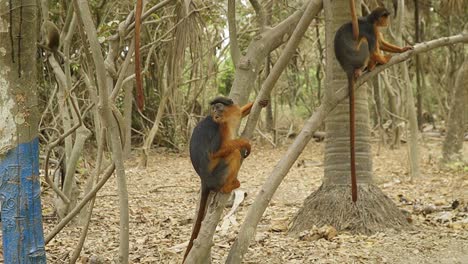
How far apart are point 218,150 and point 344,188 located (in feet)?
7.46

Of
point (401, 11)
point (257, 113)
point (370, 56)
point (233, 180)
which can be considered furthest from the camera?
point (401, 11)

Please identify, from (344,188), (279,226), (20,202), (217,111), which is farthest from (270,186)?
(279,226)

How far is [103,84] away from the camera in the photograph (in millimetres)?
3240

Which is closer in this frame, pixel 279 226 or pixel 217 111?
pixel 217 111

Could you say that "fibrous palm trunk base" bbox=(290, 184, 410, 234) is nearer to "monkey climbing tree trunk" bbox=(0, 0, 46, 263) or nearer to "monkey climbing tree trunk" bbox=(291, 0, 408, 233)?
"monkey climbing tree trunk" bbox=(291, 0, 408, 233)

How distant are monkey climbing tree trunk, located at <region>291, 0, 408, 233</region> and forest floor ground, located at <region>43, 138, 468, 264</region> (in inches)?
6.9

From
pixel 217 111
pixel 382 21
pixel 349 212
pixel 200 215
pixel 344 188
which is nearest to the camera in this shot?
pixel 200 215

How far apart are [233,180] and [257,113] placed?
0.67 meters

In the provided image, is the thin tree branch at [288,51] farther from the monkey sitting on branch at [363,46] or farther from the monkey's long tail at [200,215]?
the monkey sitting on branch at [363,46]

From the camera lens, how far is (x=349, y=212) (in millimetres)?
5691

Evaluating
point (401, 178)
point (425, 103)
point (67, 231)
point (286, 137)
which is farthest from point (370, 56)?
point (425, 103)

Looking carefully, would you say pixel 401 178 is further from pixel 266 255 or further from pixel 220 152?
pixel 220 152

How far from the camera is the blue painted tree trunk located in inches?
122

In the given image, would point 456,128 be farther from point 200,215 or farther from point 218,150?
point 200,215
